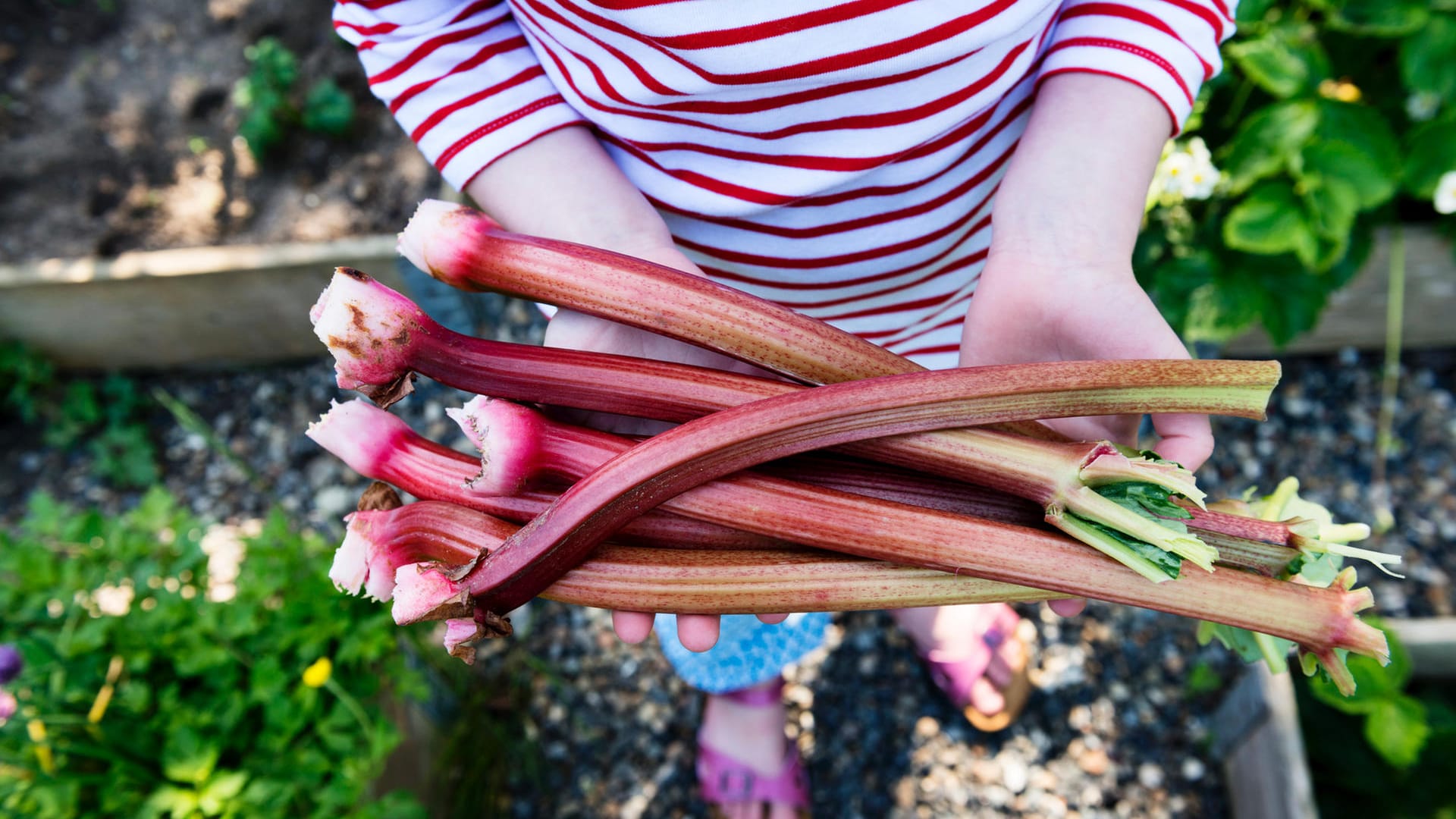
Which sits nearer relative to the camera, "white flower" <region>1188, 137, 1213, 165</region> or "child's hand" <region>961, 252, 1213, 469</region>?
A: "child's hand" <region>961, 252, 1213, 469</region>

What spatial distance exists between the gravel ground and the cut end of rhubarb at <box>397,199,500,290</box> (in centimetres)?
165

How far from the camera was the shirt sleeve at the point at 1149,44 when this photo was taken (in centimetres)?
144

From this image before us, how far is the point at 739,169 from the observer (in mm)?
1472

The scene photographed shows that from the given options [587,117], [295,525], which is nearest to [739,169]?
[587,117]

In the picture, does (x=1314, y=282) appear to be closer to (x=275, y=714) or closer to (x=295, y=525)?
(x=275, y=714)

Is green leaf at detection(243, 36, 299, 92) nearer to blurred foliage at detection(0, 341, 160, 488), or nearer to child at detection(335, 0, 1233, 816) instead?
blurred foliage at detection(0, 341, 160, 488)

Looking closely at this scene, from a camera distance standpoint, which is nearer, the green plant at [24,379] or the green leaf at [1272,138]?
the green leaf at [1272,138]

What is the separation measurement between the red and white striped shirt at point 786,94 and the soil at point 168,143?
89.0 inches

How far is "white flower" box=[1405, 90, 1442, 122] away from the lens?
2.39 metres

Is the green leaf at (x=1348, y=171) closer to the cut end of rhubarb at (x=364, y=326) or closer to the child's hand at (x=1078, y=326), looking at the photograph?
the child's hand at (x=1078, y=326)

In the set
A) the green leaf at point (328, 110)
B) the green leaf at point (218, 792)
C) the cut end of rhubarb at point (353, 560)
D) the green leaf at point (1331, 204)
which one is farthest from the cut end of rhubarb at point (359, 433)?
the green leaf at point (328, 110)

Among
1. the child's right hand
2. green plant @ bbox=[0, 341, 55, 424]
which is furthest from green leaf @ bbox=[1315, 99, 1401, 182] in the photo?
green plant @ bbox=[0, 341, 55, 424]

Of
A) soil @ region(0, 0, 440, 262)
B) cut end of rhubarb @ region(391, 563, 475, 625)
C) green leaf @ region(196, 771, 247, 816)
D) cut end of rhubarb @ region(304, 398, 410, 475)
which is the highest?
soil @ region(0, 0, 440, 262)

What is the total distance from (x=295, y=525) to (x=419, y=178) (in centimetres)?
153
